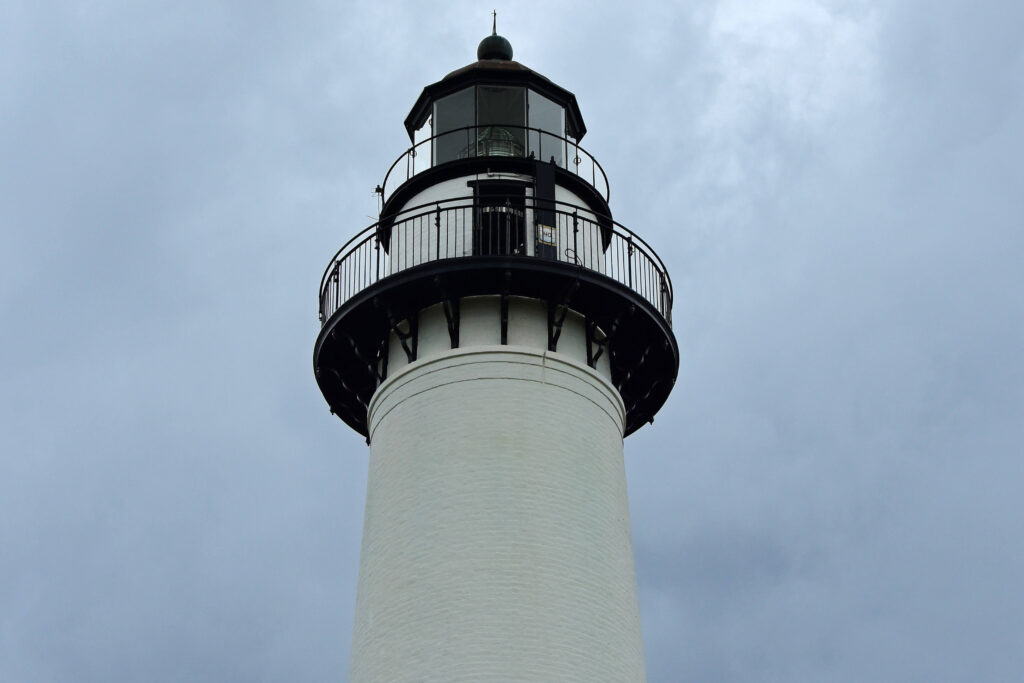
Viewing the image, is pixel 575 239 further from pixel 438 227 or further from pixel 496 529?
pixel 496 529

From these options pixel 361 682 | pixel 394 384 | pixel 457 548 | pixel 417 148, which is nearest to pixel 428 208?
pixel 417 148

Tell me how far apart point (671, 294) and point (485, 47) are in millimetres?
7033

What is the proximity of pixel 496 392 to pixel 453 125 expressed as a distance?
705 cm

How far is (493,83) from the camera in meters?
31.3

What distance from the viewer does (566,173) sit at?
30.0m

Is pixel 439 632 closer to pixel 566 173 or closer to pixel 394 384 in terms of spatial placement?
pixel 394 384

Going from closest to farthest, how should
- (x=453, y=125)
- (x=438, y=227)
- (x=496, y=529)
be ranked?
(x=496, y=529) < (x=438, y=227) < (x=453, y=125)

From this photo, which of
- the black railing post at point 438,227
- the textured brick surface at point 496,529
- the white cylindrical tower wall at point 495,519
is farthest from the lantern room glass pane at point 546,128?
the textured brick surface at point 496,529

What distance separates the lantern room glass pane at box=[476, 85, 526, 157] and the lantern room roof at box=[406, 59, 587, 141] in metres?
0.20

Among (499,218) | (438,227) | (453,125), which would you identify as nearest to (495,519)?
(438,227)

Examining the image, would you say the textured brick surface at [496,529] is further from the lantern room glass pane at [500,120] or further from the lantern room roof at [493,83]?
the lantern room roof at [493,83]

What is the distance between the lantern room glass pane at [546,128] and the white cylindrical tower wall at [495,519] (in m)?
4.25

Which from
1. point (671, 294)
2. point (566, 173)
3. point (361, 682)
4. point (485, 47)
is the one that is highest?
point (485, 47)

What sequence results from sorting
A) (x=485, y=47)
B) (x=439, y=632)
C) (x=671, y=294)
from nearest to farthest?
(x=439, y=632) < (x=671, y=294) < (x=485, y=47)
